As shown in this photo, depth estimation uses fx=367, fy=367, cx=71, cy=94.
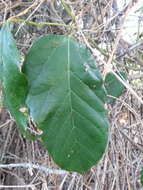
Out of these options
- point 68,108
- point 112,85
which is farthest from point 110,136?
point 68,108

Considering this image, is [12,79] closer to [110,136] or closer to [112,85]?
[112,85]

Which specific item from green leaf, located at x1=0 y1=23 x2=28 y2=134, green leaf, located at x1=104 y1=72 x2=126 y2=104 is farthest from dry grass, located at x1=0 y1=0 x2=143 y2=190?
green leaf, located at x1=0 y1=23 x2=28 y2=134

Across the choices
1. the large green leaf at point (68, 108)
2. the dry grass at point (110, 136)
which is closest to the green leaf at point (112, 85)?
the dry grass at point (110, 136)

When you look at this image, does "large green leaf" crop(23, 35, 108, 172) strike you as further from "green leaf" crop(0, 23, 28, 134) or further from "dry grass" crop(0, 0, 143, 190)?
"dry grass" crop(0, 0, 143, 190)

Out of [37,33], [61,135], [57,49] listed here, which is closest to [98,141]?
[61,135]

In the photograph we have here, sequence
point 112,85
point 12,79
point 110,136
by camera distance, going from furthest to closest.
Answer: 1. point 110,136
2. point 112,85
3. point 12,79

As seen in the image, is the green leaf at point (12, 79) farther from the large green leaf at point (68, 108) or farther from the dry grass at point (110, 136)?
the dry grass at point (110, 136)
